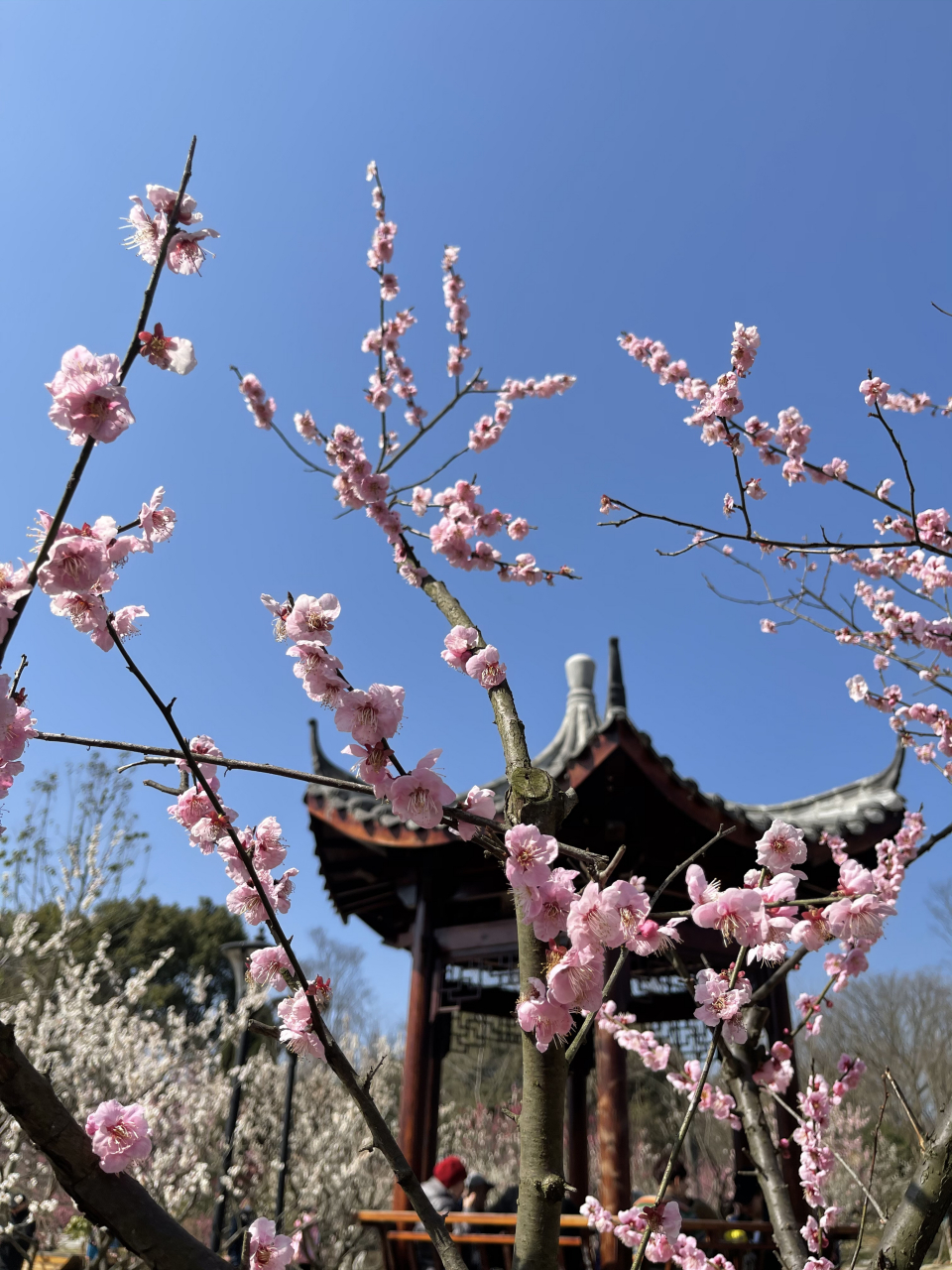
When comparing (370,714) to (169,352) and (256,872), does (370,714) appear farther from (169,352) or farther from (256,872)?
(169,352)

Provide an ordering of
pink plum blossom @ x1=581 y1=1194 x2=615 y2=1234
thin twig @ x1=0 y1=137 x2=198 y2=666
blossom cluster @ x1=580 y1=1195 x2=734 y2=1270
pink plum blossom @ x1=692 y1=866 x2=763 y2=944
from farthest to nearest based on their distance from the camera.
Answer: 1. pink plum blossom @ x1=581 y1=1194 x2=615 y2=1234
2. blossom cluster @ x1=580 y1=1195 x2=734 y2=1270
3. pink plum blossom @ x1=692 y1=866 x2=763 y2=944
4. thin twig @ x1=0 y1=137 x2=198 y2=666

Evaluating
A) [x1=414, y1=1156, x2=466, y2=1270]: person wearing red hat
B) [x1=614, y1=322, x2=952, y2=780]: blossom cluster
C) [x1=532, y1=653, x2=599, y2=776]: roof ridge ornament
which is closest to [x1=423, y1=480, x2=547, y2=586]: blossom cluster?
[x1=614, y1=322, x2=952, y2=780]: blossom cluster

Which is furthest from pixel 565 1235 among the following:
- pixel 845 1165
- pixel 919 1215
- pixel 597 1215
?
pixel 919 1215

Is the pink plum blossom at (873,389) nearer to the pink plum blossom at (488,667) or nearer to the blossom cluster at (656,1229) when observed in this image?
the pink plum blossom at (488,667)

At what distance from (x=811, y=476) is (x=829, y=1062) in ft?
76.0

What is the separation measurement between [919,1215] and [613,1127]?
11.9 feet

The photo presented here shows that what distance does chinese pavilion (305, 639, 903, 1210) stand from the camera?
15.8ft

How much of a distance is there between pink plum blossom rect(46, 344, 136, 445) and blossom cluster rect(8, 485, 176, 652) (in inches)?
6.4

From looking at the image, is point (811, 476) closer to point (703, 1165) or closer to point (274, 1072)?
point (274, 1072)

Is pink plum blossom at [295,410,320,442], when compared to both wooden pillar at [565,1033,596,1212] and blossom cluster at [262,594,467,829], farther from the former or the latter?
wooden pillar at [565,1033,596,1212]

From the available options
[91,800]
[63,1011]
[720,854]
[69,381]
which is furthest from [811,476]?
[91,800]

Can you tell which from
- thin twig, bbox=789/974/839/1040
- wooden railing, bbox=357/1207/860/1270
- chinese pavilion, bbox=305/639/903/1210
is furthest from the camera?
chinese pavilion, bbox=305/639/903/1210

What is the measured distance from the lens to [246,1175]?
10547 millimetres

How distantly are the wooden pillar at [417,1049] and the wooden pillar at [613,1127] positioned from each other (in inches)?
50.3
